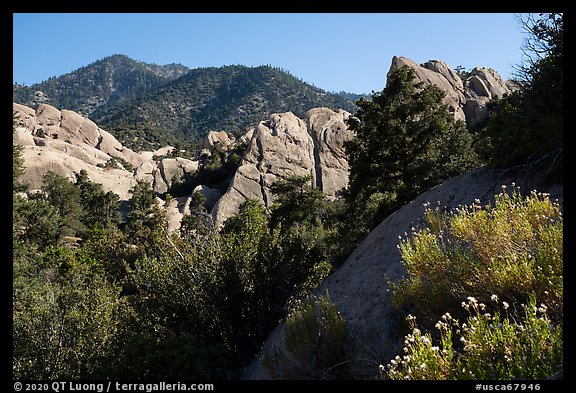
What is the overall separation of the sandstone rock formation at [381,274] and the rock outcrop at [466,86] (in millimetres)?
35300

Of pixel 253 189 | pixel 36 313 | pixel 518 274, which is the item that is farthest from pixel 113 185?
pixel 518 274

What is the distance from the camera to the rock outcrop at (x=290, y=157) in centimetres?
4075

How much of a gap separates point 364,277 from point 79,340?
610 centimetres

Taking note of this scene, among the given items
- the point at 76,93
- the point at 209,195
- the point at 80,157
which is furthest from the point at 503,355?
the point at 76,93

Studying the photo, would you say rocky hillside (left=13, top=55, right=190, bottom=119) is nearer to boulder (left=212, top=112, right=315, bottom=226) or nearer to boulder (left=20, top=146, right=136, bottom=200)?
boulder (left=20, top=146, right=136, bottom=200)

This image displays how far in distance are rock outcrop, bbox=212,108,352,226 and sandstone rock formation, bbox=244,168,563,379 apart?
3126 cm

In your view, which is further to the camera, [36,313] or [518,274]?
[36,313]

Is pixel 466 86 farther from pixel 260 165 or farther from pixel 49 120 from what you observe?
pixel 49 120

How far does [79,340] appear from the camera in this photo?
25.9 feet

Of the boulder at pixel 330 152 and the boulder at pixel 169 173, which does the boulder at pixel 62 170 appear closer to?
the boulder at pixel 169 173

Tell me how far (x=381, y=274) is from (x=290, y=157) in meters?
36.0

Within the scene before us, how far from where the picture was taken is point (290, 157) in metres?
42.4
